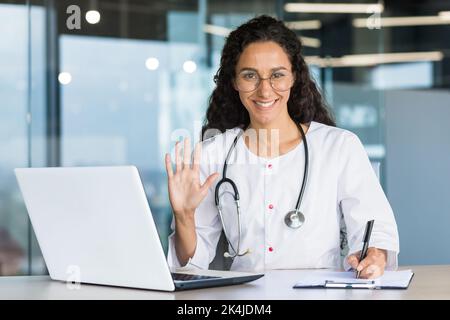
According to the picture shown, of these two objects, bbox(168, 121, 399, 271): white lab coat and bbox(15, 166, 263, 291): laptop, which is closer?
bbox(15, 166, 263, 291): laptop

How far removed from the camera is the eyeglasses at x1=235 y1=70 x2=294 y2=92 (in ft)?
7.60

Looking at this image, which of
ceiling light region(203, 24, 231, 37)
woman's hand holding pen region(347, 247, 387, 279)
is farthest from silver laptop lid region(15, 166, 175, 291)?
ceiling light region(203, 24, 231, 37)

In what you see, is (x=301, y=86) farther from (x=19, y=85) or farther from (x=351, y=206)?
(x=19, y=85)

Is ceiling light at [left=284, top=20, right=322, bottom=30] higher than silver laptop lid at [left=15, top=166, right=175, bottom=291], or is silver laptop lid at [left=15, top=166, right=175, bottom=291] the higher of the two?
ceiling light at [left=284, top=20, right=322, bottom=30]

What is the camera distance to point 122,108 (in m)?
4.12

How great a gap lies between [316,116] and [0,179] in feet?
6.35

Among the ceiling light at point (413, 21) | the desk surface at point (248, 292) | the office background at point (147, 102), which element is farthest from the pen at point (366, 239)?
the ceiling light at point (413, 21)

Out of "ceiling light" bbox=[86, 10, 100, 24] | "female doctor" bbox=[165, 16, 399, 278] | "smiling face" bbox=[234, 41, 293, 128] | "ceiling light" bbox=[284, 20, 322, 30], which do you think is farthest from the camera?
"ceiling light" bbox=[284, 20, 322, 30]

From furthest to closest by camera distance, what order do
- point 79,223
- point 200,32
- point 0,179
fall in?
point 200,32 → point 0,179 → point 79,223

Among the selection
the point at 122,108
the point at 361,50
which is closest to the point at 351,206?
the point at 122,108

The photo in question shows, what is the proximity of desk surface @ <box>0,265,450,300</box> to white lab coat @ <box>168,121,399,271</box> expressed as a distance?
343 millimetres

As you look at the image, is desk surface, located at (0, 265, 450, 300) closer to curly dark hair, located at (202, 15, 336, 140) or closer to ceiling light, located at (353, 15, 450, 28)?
curly dark hair, located at (202, 15, 336, 140)

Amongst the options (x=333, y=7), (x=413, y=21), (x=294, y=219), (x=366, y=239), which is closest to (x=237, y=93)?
(x=294, y=219)

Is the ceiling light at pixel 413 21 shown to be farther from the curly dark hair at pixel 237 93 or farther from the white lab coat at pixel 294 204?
the white lab coat at pixel 294 204
